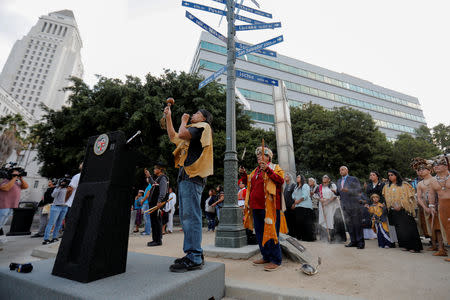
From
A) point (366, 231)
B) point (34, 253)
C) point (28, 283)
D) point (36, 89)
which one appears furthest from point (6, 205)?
point (36, 89)

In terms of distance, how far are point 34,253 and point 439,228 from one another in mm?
8364

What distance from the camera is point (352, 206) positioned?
5469 millimetres

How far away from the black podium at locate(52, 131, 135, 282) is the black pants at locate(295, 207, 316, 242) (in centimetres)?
546

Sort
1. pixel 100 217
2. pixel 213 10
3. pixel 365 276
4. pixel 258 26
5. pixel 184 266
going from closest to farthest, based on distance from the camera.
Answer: pixel 100 217 < pixel 184 266 < pixel 365 276 < pixel 258 26 < pixel 213 10

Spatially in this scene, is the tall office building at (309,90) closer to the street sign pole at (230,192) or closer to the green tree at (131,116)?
the green tree at (131,116)

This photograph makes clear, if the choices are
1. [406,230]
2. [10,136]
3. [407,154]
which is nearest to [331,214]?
[406,230]

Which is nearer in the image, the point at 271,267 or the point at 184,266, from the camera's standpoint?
the point at 184,266

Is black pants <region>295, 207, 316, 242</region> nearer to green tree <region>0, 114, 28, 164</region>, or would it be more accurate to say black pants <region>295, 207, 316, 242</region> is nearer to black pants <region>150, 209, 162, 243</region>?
black pants <region>150, 209, 162, 243</region>

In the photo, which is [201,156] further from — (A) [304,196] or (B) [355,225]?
(A) [304,196]

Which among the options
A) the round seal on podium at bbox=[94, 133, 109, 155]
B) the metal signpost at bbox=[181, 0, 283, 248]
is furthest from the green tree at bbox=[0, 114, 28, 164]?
the round seal on podium at bbox=[94, 133, 109, 155]

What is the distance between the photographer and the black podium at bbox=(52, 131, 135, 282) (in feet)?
6.15

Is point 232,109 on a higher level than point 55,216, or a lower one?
higher

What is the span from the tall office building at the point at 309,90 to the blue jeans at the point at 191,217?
86.6 feet

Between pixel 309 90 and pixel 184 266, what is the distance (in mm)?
42878
